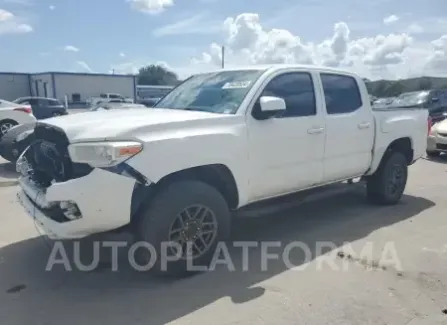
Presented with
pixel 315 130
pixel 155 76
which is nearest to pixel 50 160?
pixel 315 130

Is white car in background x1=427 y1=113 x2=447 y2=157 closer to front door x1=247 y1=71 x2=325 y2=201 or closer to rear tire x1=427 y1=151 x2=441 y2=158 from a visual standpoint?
rear tire x1=427 y1=151 x2=441 y2=158

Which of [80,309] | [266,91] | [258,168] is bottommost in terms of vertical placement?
[80,309]

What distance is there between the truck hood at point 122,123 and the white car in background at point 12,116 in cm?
837

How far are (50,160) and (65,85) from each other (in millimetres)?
49538

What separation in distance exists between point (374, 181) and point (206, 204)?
3.18 m

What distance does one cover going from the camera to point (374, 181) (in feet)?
20.1

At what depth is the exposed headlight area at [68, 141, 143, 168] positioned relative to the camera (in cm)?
332

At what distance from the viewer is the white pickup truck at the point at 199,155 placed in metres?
Answer: 3.38

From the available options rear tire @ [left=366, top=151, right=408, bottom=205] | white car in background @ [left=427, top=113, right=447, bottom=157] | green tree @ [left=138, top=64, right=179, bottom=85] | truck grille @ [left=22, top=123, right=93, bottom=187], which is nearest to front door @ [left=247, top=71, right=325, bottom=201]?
rear tire @ [left=366, top=151, right=408, bottom=205]

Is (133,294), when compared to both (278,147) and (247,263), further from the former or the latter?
(278,147)

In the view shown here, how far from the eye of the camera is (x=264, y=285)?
12.4 ft

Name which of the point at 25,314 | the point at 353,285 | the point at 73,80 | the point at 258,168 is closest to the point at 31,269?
the point at 25,314

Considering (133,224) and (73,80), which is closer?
(133,224)

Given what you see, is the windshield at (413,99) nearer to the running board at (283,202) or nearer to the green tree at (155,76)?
the running board at (283,202)
